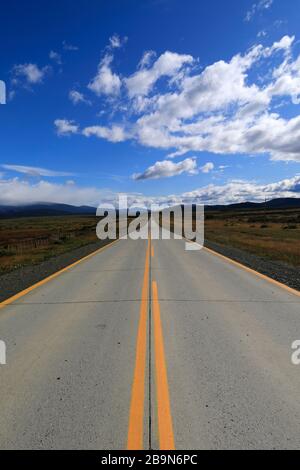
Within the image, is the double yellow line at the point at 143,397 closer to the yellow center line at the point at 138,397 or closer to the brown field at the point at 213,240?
the yellow center line at the point at 138,397

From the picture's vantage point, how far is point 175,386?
3.63 metres

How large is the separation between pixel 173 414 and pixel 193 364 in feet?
3.72

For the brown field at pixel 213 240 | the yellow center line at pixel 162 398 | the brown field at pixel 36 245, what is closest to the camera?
the yellow center line at pixel 162 398

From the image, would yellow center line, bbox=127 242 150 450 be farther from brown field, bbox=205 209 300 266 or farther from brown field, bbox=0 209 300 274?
brown field, bbox=205 209 300 266

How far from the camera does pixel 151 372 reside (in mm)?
3984

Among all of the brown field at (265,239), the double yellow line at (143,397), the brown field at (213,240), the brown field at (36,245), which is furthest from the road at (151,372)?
the brown field at (265,239)

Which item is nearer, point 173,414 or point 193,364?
point 173,414

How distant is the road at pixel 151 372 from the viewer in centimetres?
285

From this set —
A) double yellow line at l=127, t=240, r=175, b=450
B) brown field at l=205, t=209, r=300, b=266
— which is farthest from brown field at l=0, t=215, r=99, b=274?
brown field at l=205, t=209, r=300, b=266
